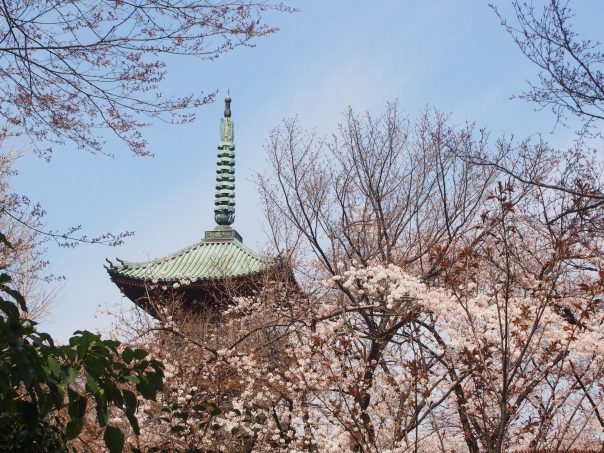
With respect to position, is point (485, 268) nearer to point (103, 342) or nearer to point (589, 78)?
point (589, 78)

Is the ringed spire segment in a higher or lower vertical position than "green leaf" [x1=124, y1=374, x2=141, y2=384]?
higher

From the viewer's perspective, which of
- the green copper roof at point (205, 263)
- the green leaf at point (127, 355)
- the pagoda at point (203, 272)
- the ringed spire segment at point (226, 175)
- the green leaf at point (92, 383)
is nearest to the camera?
the green leaf at point (92, 383)

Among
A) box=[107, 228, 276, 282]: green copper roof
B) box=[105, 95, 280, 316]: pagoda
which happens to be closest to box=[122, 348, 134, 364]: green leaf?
box=[105, 95, 280, 316]: pagoda

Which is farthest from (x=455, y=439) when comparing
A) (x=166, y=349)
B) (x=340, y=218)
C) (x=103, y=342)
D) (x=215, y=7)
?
(x=103, y=342)

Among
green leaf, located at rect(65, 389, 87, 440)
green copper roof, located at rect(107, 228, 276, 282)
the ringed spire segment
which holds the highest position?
the ringed spire segment

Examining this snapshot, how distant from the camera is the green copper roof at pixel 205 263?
1742 cm

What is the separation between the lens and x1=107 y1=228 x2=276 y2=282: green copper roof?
1742cm

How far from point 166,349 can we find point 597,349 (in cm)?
724

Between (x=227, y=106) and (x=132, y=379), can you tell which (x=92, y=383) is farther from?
(x=227, y=106)

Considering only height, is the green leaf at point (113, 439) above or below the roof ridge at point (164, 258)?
below

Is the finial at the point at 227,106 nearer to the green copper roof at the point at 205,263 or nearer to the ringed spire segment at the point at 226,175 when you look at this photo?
the ringed spire segment at the point at 226,175

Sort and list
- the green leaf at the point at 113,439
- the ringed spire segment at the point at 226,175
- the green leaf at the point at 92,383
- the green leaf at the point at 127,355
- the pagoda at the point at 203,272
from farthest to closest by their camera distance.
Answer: the ringed spire segment at the point at 226,175
the pagoda at the point at 203,272
the green leaf at the point at 127,355
the green leaf at the point at 113,439
the green leaf at the point at 92,383

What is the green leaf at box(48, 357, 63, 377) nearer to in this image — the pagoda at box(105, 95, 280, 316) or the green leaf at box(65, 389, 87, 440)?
the green leaf at box(65, 389, 87, 440)

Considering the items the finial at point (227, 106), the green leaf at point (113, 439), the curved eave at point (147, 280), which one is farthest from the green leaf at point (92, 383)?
the finial at point (227, 106)
